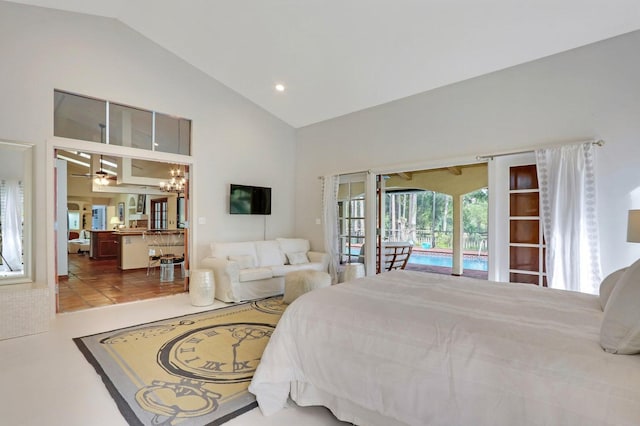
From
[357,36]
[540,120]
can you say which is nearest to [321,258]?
[357,36]

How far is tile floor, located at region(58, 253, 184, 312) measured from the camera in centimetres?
455

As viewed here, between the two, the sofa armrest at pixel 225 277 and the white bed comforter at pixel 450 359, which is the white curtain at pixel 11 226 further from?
the white bed comforter at pixel 450 359

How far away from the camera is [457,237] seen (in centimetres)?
728

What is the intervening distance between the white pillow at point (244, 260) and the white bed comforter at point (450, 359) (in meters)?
2.80

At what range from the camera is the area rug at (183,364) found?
2.01m

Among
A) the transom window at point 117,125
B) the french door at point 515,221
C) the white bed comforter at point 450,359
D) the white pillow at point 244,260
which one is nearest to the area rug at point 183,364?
the white bed comforter at point 450,359

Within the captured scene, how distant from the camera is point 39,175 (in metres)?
3.80

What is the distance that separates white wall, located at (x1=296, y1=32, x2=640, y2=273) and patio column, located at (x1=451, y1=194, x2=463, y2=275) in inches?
128

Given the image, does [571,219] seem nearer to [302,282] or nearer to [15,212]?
[302,282]

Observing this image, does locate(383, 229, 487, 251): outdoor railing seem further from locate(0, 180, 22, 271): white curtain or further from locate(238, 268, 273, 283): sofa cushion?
locate(0, 180, 22, 271): white curtain

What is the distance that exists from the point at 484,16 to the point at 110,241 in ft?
33.5

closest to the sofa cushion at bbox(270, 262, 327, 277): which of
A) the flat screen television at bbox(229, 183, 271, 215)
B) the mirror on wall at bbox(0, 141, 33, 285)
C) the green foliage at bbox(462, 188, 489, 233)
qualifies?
the flat screen television at bbox(229, 183, 271, 215)

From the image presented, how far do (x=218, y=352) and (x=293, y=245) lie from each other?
3095 mm

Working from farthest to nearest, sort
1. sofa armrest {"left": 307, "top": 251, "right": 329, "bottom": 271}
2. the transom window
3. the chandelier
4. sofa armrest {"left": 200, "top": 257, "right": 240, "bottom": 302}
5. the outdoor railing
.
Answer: the outdoor railing < the chandelier < sofa armrest {"left": 307, "top": 251, "right": 329, "bottom": 271} < sofa armrest {"left": 200, "top": 257, "right": 240, "bottom": 302} < the transom window
